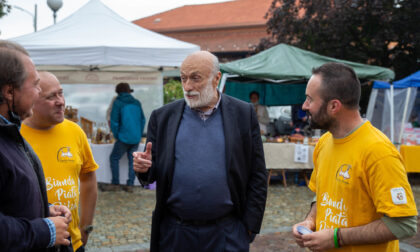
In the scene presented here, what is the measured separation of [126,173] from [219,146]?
5.67 metres

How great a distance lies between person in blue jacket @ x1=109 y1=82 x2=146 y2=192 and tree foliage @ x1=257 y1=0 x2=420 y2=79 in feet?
29.8

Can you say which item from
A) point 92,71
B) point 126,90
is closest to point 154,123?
point 126,90

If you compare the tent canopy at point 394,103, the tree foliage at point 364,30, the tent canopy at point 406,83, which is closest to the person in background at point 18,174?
the tent canopy at point 394,103

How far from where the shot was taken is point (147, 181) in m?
2.50

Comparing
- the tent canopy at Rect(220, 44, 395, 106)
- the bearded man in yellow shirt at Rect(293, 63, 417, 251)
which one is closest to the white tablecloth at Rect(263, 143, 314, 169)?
the tent canopy at Rect(220, 44, 395, 106)

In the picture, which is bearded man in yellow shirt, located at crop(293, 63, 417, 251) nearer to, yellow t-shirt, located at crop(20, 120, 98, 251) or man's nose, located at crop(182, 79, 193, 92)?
man's nose, located at crop(182, 79, 193, 92)

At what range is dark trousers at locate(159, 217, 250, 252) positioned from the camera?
2.34 m

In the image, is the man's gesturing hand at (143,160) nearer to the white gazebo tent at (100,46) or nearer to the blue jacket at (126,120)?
the blue jacket at (126,120)

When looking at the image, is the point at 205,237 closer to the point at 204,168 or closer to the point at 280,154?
the point at 204,168

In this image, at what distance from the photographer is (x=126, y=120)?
7.42 meters

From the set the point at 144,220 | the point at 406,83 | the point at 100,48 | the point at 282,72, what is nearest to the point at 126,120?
the point at 100,48

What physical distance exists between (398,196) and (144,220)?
483 centimetres

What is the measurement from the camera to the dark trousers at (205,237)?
2344 millimetres

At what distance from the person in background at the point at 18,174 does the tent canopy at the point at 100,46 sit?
241 inches
